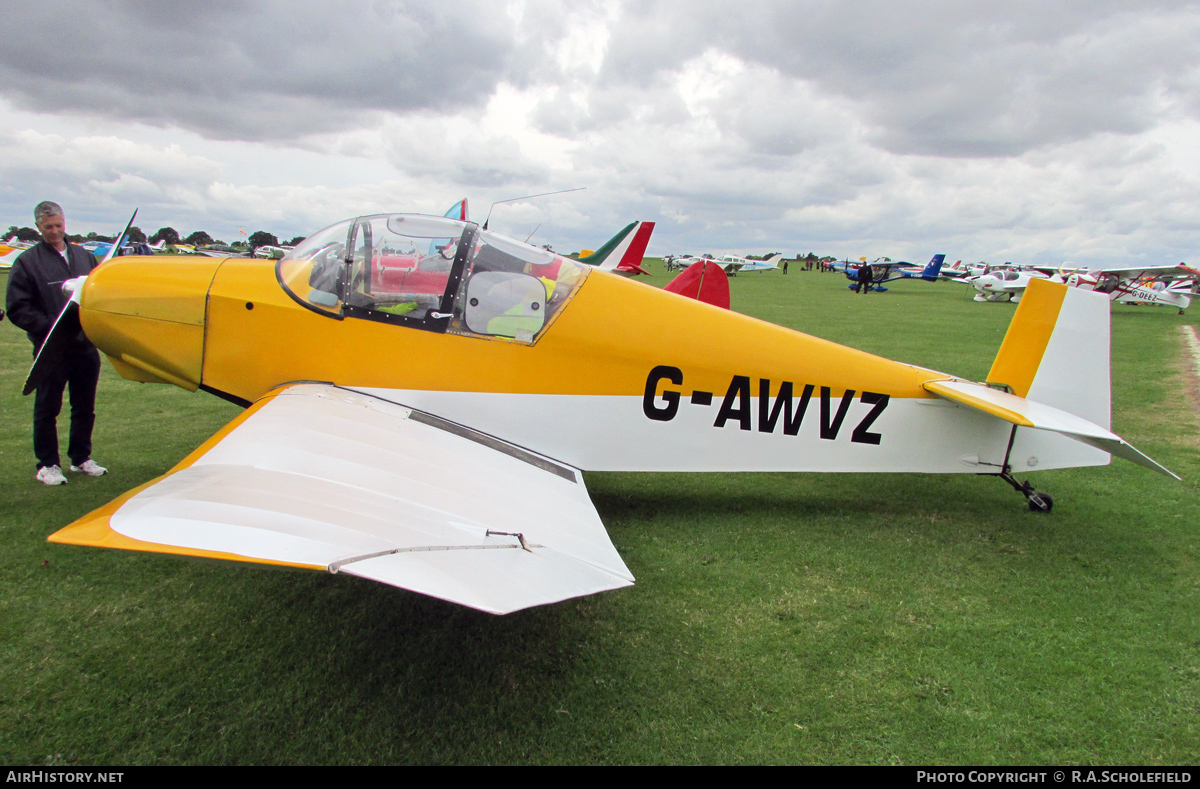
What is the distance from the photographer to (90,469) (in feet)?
15.4

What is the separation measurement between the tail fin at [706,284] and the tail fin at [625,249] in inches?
552

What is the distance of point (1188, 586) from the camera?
353 cm

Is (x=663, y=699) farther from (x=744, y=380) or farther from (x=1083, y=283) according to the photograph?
(x=1083, y=283)

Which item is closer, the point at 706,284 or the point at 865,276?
the point at 706,284

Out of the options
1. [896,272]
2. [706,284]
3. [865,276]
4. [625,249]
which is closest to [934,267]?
[896,272]

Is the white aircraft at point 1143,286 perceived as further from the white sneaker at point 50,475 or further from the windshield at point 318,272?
the white sneaker at point 50,475

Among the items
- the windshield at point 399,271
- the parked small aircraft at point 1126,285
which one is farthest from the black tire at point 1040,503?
the parked small aircraft at point 1126,285

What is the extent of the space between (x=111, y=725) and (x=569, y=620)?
1851 mm

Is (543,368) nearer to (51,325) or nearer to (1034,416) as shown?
(1034,416)

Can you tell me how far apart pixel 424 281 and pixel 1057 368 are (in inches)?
170

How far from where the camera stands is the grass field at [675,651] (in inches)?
91.7

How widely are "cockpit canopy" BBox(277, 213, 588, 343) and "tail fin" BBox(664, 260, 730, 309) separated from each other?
3594mm

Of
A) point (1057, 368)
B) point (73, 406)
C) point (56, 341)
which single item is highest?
point (1057, 368)

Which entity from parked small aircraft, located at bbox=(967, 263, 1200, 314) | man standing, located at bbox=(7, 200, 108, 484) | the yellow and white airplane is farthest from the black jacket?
parked small aircraft, located at bbox=(967, 263, 1200, 314)
